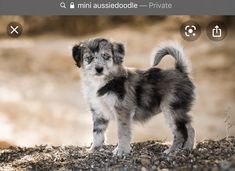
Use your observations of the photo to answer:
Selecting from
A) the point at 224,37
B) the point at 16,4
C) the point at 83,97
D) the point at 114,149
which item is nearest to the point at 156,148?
the point at 114,149

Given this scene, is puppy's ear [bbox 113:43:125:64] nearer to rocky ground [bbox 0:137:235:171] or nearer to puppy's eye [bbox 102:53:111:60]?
puppy's eye [bbox 102:53:111:60]

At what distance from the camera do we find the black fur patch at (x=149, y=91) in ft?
23.0

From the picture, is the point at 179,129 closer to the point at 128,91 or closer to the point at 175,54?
the point at 128,91

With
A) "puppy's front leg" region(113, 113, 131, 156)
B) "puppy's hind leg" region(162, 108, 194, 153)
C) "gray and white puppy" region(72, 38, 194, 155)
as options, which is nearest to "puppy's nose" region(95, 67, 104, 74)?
"gray and white puppy" region(72, 38, 194, 155)

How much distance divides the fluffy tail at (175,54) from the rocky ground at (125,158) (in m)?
0.92

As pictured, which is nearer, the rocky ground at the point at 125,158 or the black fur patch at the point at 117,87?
the rocky ground at the point at 125,158

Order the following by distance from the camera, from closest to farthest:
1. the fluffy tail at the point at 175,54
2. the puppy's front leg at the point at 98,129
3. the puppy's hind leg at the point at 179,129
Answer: the puppy's hind leg at the point at 179,129 → the fluffy tail at the point at 175,54 → the puppy's front leg at the point at 98,129

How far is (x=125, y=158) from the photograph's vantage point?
657 centimetres

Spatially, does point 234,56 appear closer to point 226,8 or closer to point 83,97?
point 226,8

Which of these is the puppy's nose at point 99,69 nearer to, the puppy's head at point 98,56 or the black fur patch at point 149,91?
the puppy's head at point 98,56

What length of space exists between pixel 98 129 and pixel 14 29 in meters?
1.47

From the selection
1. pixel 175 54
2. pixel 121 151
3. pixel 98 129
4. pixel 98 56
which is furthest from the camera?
pixel 98 129

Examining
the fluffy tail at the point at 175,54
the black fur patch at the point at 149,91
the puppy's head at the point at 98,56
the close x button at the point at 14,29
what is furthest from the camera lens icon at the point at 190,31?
the close x button at the point at 14,29

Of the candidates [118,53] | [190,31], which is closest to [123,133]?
[118,53]
